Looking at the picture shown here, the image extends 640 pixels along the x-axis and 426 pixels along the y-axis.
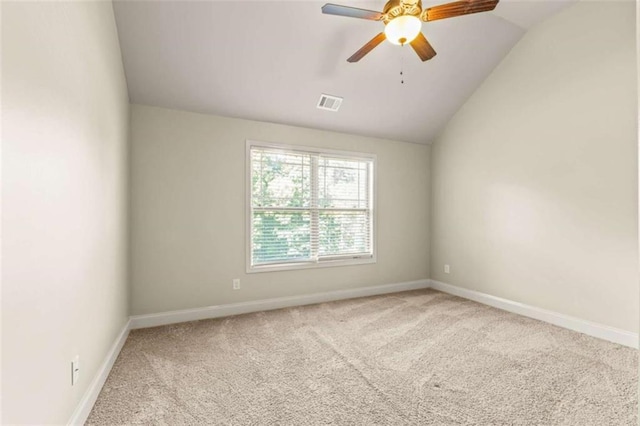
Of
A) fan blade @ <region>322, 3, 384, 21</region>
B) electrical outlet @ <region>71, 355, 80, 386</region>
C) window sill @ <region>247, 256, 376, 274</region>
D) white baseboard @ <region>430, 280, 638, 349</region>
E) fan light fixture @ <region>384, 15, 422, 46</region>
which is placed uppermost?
fan blade @ <region>322, 3, 384, 21</region>

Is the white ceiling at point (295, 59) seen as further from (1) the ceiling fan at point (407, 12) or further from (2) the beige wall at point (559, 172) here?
(1) the ceiling fan at point (407, 12)

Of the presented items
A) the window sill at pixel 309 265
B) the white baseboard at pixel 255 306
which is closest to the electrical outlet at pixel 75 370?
the white baseboard at pixel 255 306

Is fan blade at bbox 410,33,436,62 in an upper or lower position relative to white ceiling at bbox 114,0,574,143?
lower

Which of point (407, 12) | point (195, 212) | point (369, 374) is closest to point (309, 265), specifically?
point (195, 212)

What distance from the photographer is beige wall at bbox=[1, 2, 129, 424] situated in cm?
102

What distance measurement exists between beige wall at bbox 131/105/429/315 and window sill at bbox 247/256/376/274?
0.21 ft

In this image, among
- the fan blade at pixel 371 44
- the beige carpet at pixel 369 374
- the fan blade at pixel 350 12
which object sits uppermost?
the fan blade at pixel 350 12

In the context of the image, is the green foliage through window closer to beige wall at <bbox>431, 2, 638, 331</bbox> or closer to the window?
the window

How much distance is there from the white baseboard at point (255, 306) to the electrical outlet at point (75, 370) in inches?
63.2

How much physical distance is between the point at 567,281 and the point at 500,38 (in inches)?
106

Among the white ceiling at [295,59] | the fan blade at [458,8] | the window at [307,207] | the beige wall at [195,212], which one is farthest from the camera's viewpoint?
the window at [307,207]

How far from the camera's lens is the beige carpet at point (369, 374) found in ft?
5.92

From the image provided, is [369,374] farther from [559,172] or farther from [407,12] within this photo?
[559,172]

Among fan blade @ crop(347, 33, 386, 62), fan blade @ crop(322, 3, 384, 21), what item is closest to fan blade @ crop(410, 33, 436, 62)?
fan blade @ crop(347, 33, 386, 62)
